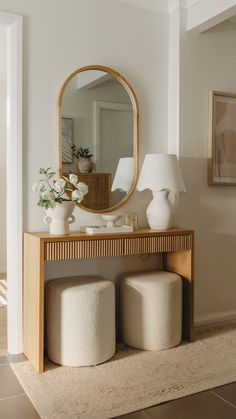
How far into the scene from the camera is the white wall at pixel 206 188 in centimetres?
328

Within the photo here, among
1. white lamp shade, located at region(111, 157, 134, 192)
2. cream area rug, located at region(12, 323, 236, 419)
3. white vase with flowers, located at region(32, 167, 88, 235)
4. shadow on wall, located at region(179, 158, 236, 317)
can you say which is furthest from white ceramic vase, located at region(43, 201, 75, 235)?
shadow on wall, located at region(179, 158, 236, 317)

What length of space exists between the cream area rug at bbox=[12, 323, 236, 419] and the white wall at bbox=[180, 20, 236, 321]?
592 mm

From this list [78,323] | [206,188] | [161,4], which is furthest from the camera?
[206,188]

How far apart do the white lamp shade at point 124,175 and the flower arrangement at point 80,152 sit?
0.83 ft

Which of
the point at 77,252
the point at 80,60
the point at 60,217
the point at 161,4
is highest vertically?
the point at 161,4

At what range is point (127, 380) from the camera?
7.91 ft

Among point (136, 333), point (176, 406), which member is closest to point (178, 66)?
point (136, 333)

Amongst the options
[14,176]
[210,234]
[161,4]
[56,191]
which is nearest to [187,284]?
[210,234]

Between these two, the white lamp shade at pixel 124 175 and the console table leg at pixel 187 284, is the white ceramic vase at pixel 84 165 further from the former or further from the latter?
the console table leg at pixel 187 284

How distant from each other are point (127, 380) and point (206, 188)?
162cm

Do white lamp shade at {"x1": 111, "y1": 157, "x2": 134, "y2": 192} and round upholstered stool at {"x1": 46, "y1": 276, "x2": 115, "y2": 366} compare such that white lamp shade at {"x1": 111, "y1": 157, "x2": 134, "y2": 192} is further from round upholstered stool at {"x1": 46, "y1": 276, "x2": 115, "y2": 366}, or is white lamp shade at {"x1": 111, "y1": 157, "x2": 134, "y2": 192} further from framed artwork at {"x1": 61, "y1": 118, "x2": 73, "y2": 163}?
round upholstered stool at {"x1": 46, "y1": 276, "x2": 115, "y2": 366}

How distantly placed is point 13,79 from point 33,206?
0.82 metres

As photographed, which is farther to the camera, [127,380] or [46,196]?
[46,196]

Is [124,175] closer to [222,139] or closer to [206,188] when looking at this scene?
[206,188]
